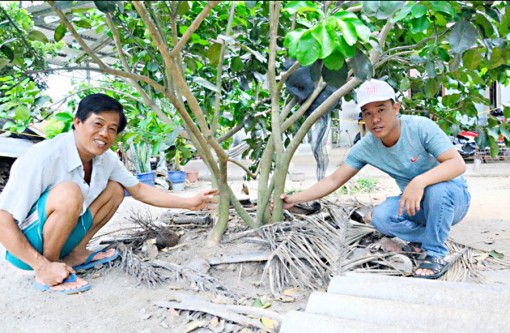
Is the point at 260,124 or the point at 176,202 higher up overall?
the point at 260,124

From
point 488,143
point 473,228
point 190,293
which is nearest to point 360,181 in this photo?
point 473,228

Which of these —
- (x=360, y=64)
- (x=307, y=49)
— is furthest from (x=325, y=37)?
(x=360, y=64)

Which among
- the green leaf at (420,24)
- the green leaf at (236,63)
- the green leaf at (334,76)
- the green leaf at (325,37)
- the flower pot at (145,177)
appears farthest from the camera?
the flower pot at (145,177)

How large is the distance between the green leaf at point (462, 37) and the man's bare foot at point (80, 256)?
196 cm

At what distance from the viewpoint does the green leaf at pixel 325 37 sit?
3.34 ft

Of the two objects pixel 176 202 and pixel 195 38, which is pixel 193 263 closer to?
pixel 176 202

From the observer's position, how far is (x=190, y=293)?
201cm

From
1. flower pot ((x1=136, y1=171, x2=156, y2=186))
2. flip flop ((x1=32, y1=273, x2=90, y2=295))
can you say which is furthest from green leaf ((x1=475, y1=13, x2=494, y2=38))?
flower pot ((x1=136, y1=171, x2=156, y2=186))

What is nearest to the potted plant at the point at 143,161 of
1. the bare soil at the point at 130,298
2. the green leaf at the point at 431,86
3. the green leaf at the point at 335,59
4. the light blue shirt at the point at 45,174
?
the bare soil at the point at 130,298

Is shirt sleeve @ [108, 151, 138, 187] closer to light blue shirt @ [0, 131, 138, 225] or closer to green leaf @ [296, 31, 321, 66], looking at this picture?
light blue shirt @ [0, 131, 138, 225]

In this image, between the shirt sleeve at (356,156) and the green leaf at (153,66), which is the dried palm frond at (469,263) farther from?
the green leaf at (153,66)

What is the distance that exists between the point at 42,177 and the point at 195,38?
120 centimetres

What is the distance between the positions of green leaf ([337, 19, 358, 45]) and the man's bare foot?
185cm

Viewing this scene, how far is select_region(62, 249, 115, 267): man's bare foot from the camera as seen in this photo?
2.32 meters
